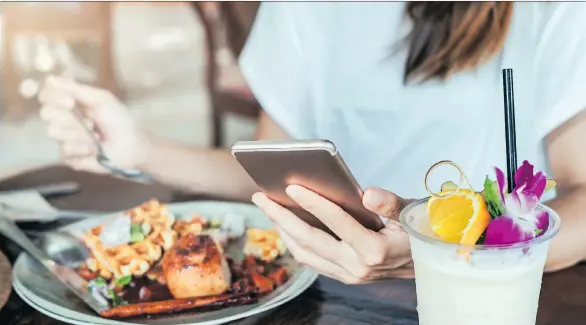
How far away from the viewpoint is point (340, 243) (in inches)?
31.2

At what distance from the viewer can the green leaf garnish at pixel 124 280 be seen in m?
0.81

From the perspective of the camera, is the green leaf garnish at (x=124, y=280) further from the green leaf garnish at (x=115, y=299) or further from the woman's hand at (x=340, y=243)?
the woman's hand at (x=340, y=243)

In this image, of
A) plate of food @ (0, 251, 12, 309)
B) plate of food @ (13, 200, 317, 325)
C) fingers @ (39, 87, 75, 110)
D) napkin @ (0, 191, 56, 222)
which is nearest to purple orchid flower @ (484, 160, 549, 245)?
plate of food @ (13, 200, 317, 325)

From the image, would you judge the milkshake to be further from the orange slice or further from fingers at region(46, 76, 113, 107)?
fingers at region(46, 76, 113, 107)

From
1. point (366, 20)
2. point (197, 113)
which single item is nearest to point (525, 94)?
point (366, 20)

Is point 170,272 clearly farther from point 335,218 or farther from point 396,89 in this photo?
A: point 396,89

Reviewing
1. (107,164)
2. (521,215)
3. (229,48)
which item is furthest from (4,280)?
(521,215)

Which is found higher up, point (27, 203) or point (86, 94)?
point (86, 94)

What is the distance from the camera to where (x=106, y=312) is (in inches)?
29.3

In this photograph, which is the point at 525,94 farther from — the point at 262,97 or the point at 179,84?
the point at 179,84

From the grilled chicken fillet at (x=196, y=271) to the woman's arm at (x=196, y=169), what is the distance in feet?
1.10

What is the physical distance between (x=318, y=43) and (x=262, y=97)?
129mm

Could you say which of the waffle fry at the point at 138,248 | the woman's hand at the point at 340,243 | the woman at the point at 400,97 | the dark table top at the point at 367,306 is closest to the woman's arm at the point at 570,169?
the woman at the point at 400,97

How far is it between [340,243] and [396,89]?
365 mm
